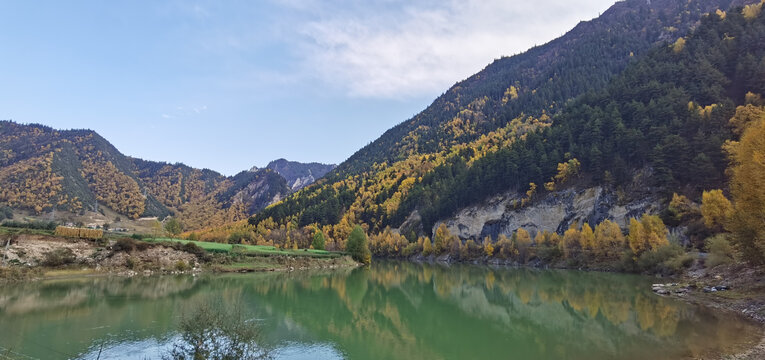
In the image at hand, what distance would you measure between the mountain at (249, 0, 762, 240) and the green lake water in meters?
39.4

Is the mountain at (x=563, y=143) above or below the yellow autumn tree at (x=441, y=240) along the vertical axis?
above

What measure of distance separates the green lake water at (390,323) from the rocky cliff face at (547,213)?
3131 centimetres

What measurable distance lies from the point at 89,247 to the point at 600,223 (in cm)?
8116

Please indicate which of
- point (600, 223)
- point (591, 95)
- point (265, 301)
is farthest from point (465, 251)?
point (265, 301)

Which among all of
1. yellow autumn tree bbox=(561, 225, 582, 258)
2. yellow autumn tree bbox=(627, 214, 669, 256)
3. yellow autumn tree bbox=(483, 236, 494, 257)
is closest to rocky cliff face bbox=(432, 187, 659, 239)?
yellow autumn tree bbox=(483, 236, 494, 257)

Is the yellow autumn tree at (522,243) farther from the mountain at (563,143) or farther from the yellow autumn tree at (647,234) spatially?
the yellow autumn tree at (647,234)

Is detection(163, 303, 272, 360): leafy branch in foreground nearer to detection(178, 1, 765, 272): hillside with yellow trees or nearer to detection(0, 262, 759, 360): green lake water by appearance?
detection(0, 262, 759, 360): green lake water

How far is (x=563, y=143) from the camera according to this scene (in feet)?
291

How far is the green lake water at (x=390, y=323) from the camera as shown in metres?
16.2

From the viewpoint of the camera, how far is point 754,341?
15.6m

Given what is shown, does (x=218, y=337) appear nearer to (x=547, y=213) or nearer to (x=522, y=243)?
(x=522, y=243)

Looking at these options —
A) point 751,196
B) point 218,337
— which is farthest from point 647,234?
point 218,337

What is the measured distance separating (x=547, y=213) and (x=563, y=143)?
21.1 metres

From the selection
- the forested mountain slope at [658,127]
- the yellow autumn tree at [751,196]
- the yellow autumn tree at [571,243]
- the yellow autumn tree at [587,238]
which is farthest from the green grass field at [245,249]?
the yellow autumn tree at [751,196]
